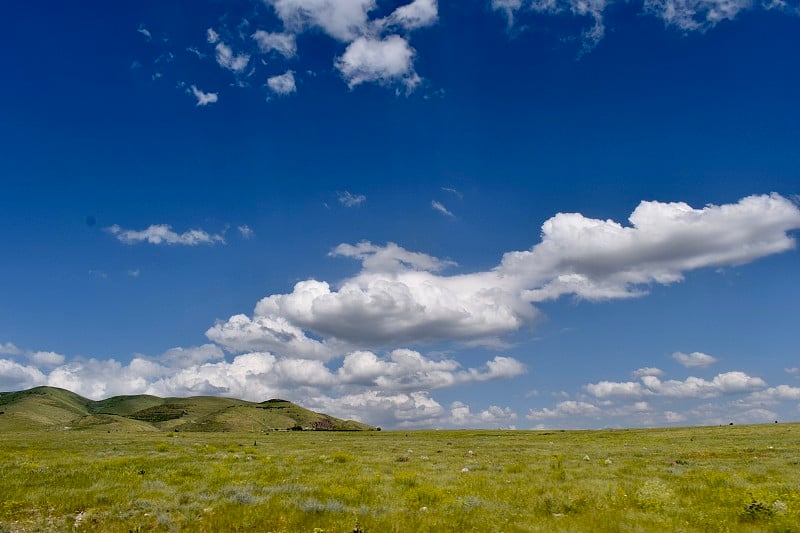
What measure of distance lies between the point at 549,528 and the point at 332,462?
65.7 feet

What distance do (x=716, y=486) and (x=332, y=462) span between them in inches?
807

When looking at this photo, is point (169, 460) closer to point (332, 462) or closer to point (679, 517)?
point (332, 462)

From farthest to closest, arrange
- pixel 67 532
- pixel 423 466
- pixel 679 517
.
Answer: pixel 423 466, pixel 679 517, pixel 67 532

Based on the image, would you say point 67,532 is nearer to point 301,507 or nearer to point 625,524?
point 301,507

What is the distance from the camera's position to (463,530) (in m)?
13.5

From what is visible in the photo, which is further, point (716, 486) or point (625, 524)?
point (716, 486)

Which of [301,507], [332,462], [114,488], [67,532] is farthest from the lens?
[332,462]

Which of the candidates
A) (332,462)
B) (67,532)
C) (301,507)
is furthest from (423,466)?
(67,532)

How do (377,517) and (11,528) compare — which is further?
(377,517)

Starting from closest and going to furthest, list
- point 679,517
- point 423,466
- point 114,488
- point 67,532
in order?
point 67,532, point 679,517, point 114,488, point 423,466

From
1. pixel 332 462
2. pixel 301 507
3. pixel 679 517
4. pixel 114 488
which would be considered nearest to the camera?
pixel 679 517

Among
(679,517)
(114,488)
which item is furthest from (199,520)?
(679,517)

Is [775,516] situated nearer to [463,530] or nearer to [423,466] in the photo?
[463,530]

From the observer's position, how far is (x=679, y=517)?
46.7ft
